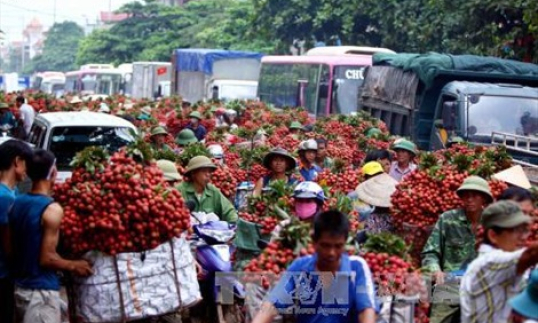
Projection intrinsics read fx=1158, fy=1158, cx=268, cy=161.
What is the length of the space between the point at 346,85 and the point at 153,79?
80.5 ft

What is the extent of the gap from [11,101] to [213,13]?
41975mm

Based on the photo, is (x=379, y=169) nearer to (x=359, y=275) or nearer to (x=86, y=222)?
(x=86, y=222)

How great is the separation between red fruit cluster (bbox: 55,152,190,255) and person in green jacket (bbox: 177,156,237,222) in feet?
7.26

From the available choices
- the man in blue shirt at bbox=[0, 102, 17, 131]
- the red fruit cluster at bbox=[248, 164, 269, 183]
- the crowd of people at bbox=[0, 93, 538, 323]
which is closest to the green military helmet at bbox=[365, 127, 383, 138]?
the red fruit cluster at bbox=[248, 164, 269, 183]

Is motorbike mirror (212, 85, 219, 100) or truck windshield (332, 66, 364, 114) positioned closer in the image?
truck windshield (332, 66, 364, 114)

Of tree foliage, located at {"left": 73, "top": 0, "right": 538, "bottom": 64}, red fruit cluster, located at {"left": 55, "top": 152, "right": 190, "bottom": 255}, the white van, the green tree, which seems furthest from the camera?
the green tree

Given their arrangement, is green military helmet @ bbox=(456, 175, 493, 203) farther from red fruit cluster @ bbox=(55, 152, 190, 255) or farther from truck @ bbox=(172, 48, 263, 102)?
truck @ bbox=(172, 48, 263, 102)

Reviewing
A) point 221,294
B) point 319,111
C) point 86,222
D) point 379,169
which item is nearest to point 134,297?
point 86,222

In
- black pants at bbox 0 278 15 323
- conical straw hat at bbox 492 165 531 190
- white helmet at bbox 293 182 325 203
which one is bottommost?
black pants at bbox 0 278 15 323

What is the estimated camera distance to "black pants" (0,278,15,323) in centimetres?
757

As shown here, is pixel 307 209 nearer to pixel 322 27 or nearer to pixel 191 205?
pixel 191 205

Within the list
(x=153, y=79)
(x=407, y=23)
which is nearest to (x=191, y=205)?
(x=407, y=23)

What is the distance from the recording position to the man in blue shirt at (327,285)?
5816 millimetres

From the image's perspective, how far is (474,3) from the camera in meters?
27.2
